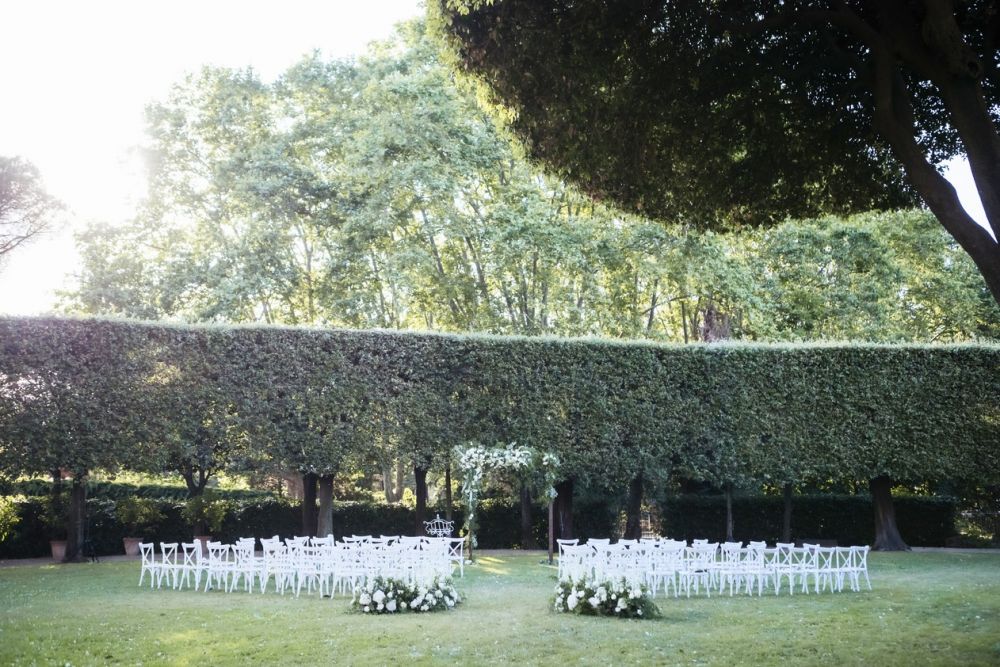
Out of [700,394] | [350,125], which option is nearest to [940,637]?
[700,394]

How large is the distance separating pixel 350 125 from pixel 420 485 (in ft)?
36.2

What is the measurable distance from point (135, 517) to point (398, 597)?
1369cm

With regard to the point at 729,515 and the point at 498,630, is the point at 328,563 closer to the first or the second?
the point at 498,630

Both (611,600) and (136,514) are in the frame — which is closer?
(611,600)

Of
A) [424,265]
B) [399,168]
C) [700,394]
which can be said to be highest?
[399,168]

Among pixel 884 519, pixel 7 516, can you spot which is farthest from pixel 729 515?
pixel 7 516

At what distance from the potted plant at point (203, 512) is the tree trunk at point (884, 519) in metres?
16.5

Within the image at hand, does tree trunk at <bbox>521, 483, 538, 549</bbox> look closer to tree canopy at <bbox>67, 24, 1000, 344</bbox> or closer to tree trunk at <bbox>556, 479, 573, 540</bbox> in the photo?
tree trunk at <bbox>556, 479, 573, 540</bbox>

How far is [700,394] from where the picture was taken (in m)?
21.7

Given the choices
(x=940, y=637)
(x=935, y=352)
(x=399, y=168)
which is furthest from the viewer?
(x=399, y=168)

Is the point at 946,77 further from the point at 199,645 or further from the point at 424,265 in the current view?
the point at 424,265

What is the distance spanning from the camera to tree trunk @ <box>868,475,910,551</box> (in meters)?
22.0

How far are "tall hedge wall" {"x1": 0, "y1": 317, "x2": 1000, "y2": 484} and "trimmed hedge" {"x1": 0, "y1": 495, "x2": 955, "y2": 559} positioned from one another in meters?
3.25

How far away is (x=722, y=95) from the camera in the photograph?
8898mm
